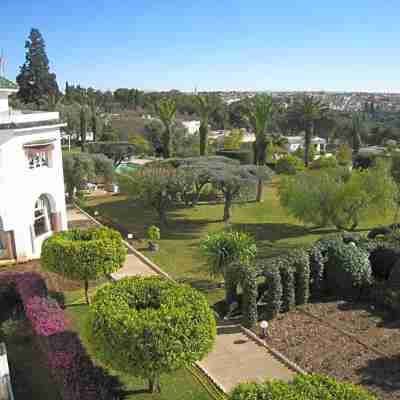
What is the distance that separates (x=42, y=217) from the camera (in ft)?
77.7

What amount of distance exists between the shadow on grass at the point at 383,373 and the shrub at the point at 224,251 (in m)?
6.37

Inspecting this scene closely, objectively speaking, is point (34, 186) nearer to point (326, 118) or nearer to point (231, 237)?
point (231, 237)

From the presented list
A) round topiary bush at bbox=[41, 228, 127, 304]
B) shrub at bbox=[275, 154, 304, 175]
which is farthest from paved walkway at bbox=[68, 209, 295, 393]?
shrub at bbox=[275, 154, 304, 175]

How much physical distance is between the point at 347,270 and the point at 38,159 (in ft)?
49.7

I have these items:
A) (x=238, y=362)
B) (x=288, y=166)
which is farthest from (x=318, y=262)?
(x=288, y=166)

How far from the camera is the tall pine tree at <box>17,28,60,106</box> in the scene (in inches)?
2707

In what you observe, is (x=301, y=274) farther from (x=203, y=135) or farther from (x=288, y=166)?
(x=288, y=166)

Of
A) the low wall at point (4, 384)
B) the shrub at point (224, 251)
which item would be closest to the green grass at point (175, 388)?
the low wall at point (4, 384)

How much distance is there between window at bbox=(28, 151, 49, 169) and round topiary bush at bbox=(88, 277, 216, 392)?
1238 centimetres

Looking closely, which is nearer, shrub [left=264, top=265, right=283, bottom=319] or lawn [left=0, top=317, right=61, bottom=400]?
lawn [left=0, top=317, right=61, bottom=400]

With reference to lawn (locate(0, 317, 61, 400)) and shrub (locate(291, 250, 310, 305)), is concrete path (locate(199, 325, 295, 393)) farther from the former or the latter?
lawn (locate(0, 317, 61, 400))

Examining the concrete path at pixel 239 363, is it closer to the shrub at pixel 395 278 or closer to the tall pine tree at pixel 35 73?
the shrub at pixel 395 278

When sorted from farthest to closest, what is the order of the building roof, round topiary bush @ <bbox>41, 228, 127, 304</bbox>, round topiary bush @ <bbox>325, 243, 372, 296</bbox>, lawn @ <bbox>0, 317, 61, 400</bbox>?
the building roof < round topiary bush @ <bbox>325, 243, 372, 296</bbox> < round topiary bush @ <bbox>41, 228, 127, 304</bbox> < lawn @ <bbox>0, 317, 61, 400</bbox>

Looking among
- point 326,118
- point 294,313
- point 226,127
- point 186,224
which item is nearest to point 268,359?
point 294,313
